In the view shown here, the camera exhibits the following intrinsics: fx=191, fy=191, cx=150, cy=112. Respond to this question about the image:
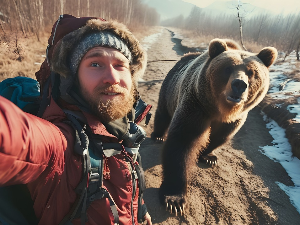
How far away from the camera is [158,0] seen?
176250 millimetres

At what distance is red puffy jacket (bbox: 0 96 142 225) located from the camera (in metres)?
A: 0.55

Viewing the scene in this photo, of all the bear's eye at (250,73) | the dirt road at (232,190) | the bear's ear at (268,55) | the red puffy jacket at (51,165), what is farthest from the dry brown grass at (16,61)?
the bear's ear at (268,55)

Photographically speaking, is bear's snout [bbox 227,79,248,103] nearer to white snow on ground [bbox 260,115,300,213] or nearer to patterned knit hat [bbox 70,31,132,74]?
patterned knit hat [bbox 70,31,132,74]

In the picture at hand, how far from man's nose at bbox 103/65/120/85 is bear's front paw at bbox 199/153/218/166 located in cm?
252

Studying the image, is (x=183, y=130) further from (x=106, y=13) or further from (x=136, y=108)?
(x=106, y=13)

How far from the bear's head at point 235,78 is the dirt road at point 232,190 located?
3.51ft

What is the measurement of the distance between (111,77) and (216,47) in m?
1.80

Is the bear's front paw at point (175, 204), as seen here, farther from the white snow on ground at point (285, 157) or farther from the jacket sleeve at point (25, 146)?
the jacket sleeve at point (25, 146)

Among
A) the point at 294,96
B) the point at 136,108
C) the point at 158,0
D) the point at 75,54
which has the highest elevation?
the point at 158,0

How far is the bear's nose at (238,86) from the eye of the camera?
6.47 feet

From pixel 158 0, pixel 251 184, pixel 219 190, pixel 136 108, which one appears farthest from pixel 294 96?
pixel 158 0

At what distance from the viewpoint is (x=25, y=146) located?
0.59m

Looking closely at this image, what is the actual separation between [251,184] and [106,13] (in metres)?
24.5

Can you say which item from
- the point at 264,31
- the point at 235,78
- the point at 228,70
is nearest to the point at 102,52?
the point at 235,78
